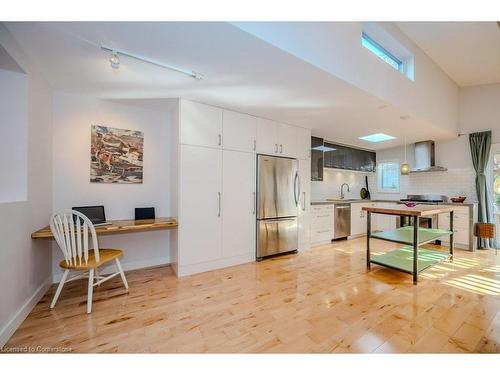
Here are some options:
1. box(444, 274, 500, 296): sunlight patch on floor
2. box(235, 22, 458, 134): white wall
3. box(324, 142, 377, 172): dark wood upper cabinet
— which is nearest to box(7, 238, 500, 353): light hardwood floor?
box(444, 274, 500, 296): sunlight patch on floor

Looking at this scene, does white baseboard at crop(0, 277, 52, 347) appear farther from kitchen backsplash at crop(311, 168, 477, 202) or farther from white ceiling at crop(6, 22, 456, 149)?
kitchen backsplash at crop(311, 168, 477, 202)

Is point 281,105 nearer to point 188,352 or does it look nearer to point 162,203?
point 162,203

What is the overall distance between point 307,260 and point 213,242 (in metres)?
1.52

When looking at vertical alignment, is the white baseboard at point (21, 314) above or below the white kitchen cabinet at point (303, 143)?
below

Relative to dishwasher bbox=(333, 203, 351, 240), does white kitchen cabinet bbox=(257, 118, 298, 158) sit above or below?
above

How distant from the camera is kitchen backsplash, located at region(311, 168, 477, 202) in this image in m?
4.49

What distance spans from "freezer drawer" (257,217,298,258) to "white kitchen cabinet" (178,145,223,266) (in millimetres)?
676

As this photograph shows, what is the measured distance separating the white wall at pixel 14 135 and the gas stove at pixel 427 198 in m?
6.18

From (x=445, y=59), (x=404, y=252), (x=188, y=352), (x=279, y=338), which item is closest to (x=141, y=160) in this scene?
(x=188, y=352)

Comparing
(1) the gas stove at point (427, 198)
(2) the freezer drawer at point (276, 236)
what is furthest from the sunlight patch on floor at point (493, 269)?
(2) the freezer drawer at point (276, 236)

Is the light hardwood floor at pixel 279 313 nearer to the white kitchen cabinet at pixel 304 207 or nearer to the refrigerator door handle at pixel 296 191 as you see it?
the white kitchen cabinet at pixel 304 207

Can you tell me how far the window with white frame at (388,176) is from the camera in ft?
18.3

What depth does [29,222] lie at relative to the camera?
6.34 feet

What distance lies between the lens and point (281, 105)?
283 centimetres
